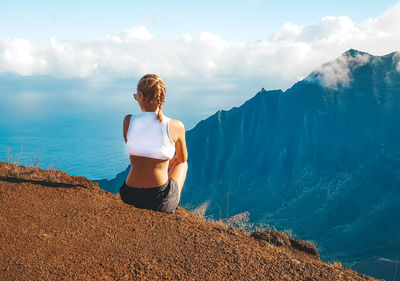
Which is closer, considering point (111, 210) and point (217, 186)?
point (111, 210)

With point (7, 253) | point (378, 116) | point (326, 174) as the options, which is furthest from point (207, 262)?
point (378, 116)

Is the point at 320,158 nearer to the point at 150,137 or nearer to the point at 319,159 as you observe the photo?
the point at 319,159

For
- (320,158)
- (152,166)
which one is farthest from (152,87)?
(320,158)

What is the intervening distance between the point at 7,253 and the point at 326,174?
64.6m

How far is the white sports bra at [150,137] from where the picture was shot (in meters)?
3.43

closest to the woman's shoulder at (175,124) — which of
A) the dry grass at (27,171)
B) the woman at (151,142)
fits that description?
the woman at (151,142)

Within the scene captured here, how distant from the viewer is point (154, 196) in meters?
3.86

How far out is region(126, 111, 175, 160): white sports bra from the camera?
3.43 m

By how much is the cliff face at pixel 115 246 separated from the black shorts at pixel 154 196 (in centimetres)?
12

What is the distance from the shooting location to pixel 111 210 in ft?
13.3

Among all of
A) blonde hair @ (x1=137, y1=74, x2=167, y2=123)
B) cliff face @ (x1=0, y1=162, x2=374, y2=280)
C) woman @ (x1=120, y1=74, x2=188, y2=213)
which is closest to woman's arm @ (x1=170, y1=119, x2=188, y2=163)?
woman @ (x1=120, y1=74, x2=188, y2=213)

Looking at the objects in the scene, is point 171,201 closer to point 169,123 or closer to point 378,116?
point 169,123

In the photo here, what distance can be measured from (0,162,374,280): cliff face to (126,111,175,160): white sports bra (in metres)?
0.92

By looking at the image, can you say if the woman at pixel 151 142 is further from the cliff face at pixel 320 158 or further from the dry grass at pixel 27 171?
the cliff face at pixel 320 158
